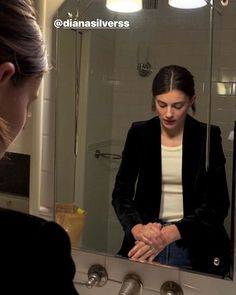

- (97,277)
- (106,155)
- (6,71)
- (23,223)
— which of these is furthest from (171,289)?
(6,71)

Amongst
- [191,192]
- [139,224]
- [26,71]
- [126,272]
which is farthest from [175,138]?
[26,71]

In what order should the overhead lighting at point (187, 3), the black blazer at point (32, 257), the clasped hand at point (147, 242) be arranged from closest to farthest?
1. the black blazer at point (32, 257)
2. the overhead lighting at point (187, 3)
3. the clasped hand at point (147, 242)

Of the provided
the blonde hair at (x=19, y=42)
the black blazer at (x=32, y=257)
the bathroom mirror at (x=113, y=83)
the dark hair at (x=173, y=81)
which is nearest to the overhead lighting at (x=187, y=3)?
the bathroom mirror at (x=113, y=83)

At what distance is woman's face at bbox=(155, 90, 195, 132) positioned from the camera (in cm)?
105

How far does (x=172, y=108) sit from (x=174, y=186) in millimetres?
202

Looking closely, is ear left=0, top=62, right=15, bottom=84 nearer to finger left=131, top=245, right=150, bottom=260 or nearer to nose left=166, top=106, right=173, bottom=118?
nose left=166, top=106, right=173, bottom=118

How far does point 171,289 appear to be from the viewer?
3.60 ft

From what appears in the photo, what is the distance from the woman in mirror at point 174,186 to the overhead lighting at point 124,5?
18 centimetres

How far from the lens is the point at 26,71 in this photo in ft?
1.86

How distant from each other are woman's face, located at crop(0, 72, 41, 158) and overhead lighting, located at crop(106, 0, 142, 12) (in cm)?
57

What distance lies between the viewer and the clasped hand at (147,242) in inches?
43.6

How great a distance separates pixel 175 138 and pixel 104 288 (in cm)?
48

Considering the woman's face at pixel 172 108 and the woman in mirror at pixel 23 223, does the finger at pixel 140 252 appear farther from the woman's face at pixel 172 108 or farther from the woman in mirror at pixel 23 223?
the woman in mirror at pixel 23 223

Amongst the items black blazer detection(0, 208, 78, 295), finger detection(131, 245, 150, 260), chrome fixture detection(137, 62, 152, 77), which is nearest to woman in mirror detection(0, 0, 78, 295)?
black blazer detection(0, 208, 78, 295)
